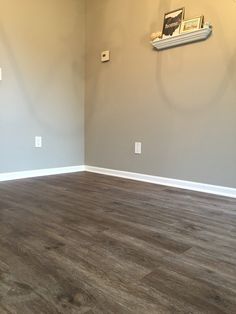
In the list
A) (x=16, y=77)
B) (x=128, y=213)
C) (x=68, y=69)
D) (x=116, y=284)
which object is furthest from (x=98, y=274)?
(x=68, y=69)

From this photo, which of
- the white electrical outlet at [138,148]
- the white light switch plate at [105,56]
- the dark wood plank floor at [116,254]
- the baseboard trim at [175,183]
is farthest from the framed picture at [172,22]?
the dark wood plank floor at [116,254]

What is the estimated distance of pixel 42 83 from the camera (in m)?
3.16

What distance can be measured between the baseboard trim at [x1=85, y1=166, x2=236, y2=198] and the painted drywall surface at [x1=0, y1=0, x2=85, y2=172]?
56 cm

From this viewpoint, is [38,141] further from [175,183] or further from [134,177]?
[175,183]

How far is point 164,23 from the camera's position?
2.66 meters

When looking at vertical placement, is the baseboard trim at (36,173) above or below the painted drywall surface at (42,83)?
below

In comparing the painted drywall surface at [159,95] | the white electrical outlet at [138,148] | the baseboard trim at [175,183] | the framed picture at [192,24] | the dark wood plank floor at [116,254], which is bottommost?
the dark wood plank floor at [116,254]

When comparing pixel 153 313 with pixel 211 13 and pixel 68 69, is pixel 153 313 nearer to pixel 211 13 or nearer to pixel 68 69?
pixel 211 13

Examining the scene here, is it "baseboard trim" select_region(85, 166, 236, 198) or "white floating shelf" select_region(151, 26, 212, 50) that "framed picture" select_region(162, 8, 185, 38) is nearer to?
"white floating shelf" select_region(151, 26, 212, 50)

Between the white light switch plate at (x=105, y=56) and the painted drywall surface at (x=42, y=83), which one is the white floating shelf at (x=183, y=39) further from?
the painted drywall surface at (x=42, y=83)

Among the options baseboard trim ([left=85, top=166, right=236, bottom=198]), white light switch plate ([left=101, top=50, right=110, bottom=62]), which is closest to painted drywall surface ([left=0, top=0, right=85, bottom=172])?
white light switch plate ([left=101, top=50, right=110, bottom=62])

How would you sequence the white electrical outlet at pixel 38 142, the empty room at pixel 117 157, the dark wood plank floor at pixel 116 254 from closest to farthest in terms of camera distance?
the dark wood plank floor at pixel 116 254 < the empty room at pixel 117 157 < the white electrical outlet at pixel 38 142

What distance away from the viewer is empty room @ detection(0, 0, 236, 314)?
1.02 metres

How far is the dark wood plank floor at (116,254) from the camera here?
35.8 inches
